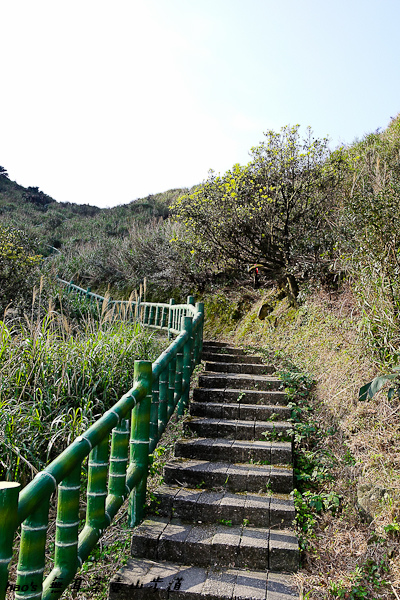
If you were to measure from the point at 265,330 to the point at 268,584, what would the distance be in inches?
243

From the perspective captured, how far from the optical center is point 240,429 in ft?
15.1

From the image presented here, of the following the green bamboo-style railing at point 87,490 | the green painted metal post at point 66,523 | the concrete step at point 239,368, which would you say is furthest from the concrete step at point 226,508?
the concrete step at point 239,368

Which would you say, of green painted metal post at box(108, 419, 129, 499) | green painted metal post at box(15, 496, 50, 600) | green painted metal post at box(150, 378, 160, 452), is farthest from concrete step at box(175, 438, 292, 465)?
green painted metal post at box(15, 496, 50, 600)

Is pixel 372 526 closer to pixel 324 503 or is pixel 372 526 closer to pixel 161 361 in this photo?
pixel 324 503

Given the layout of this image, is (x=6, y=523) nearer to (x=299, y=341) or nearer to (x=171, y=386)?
(x=171, y=386)

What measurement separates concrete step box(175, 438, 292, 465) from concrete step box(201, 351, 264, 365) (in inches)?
105

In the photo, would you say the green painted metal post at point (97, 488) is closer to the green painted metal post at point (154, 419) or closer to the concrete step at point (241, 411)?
the green painted metal post at point (154, 419)

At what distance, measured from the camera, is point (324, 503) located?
3.59 meters

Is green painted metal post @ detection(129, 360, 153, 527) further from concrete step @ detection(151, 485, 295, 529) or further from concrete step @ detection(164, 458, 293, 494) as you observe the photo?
concrete step @ detection(164, 458, 293, 494)

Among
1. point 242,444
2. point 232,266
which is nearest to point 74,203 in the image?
point 232,266

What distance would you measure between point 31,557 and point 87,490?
0.66 metres

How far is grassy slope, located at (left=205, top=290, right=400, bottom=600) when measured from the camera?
2889 mm

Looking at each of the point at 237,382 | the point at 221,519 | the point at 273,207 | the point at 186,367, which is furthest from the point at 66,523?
the point at 273,207

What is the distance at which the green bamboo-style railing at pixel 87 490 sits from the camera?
1.78 m
